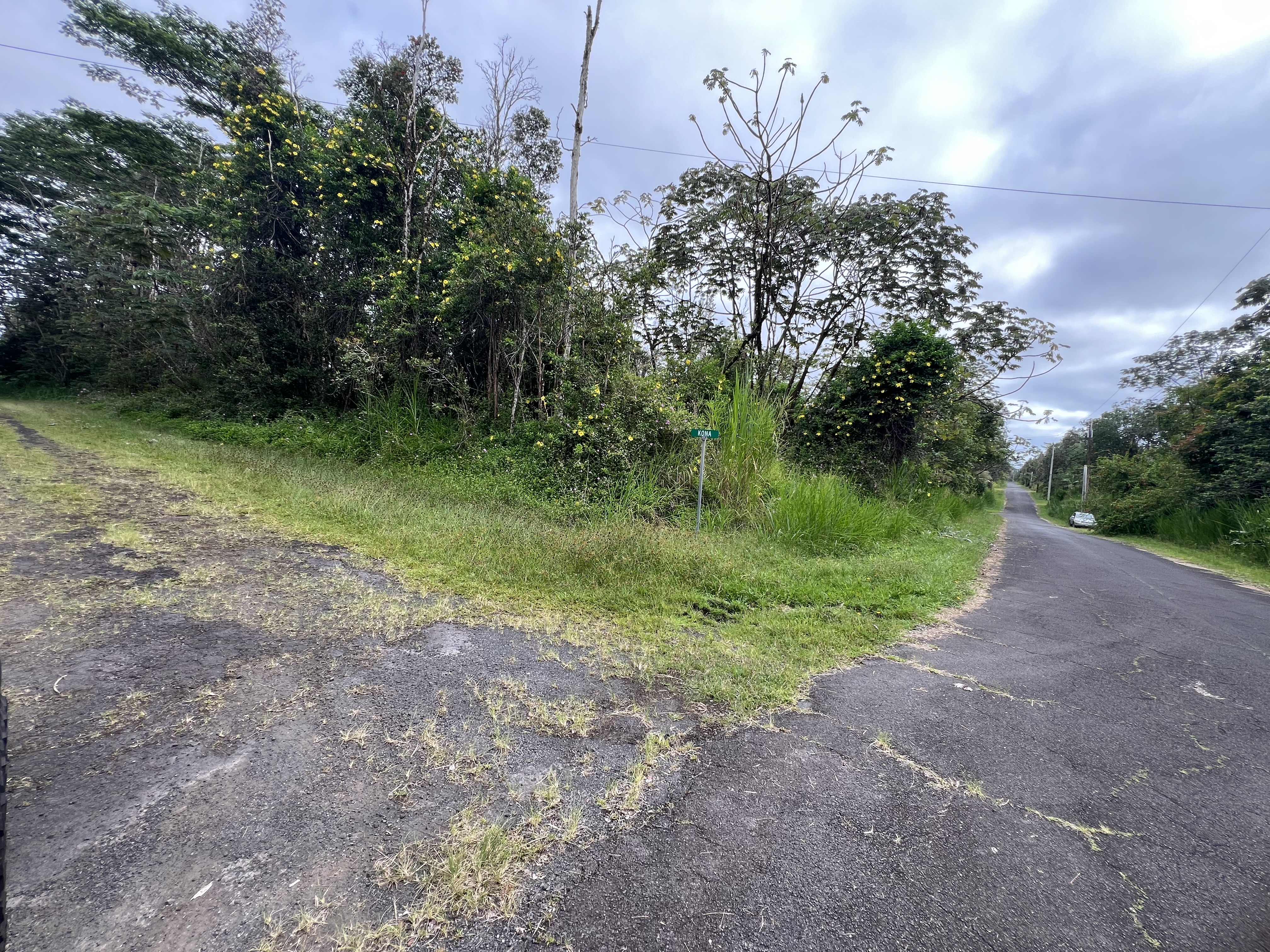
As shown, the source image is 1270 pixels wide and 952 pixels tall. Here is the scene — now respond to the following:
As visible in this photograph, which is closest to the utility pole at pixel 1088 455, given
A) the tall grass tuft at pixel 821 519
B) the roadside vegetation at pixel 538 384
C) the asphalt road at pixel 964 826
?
the roadside vegetation at pixel 538 384

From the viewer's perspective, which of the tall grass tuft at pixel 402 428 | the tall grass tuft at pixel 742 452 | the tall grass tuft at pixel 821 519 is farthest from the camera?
the tall grass tuft at pixel 402 428

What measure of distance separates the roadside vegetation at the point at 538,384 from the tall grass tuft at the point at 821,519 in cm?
4

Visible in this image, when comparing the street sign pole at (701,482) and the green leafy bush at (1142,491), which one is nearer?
the street sign pole at (701,482)

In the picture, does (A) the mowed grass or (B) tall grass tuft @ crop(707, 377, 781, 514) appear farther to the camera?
(B) tall grass tuft @ crop(707, 377, 781, 514)

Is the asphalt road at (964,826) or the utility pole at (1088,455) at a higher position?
the utility pole at (1088,455)

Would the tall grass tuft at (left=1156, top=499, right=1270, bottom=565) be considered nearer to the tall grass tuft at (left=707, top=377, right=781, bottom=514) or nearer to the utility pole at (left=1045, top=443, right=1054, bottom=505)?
the tall grass tuft at (left=707, top=377, right=781, bottom=514)

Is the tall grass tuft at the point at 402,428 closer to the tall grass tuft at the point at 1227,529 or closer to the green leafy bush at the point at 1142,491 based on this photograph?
the tall grass tuft at the point at 1227,529

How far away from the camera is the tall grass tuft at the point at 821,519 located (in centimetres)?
582

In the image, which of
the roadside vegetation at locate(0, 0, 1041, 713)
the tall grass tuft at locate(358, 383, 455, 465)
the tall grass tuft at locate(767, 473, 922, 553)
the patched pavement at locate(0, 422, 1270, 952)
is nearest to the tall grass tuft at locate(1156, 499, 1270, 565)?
the roadside vegetation at locate(0, 0, 1041, 713)

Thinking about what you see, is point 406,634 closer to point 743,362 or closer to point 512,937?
point 512,937

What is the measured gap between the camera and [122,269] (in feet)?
55.7

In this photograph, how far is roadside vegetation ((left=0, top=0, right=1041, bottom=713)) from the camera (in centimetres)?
412

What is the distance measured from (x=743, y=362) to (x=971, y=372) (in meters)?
5.93

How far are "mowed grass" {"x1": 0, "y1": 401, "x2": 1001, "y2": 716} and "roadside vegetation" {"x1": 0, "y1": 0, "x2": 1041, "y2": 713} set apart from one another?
0.03m
